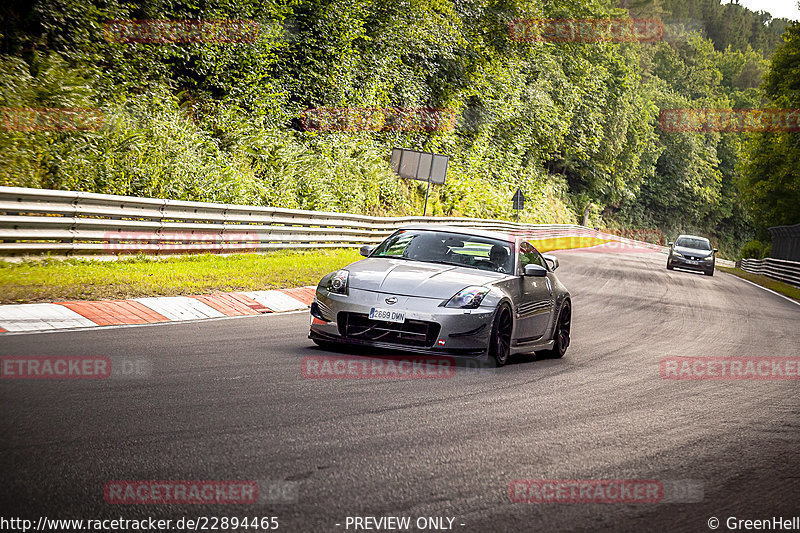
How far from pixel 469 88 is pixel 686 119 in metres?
50.7

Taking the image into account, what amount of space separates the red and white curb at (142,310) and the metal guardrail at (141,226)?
2789 millimetres

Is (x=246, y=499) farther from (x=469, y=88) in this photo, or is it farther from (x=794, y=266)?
(x=469, y=88)

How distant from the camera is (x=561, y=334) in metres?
10.2

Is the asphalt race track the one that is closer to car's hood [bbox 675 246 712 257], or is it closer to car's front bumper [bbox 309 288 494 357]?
car's front bumper [bbox 309 288 494 357]

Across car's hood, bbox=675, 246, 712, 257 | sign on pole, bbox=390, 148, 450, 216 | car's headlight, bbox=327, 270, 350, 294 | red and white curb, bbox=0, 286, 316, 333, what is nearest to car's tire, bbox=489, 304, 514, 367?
car's headlight, bbox=327, 270, 350, 294

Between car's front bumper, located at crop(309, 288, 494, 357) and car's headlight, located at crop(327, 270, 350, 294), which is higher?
car's headlight, located at crop(327, 270, 350, 294)

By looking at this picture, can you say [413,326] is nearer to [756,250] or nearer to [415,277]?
[415,277]

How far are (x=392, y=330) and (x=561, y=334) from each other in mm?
2958

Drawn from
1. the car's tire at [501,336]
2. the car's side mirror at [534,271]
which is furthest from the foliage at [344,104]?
the car's tire at [501,336]

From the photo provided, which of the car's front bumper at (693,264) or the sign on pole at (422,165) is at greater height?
the sign on pole at (422,165)

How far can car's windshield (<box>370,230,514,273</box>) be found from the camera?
9359mm

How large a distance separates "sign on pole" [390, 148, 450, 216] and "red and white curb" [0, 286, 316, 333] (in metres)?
13.7

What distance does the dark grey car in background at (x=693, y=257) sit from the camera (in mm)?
36125

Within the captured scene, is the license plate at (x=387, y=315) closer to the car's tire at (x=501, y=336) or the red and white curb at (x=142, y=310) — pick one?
the car's tire at (x=501, y=336)
